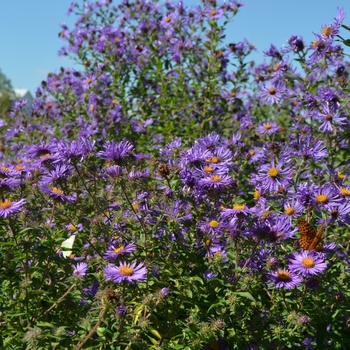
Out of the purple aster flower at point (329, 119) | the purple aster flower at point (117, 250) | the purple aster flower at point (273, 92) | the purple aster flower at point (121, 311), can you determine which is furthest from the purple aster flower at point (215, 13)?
the purple aster flower at point (121, 311)

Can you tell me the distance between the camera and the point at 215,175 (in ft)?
7.86

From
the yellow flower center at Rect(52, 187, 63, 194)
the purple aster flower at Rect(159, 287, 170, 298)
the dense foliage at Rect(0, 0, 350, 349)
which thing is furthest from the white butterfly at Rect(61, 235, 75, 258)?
the purple aster flower at Rect(159, 287, 170, 298)

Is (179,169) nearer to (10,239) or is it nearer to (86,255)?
(86,255)

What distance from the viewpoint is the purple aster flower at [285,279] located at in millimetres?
2189

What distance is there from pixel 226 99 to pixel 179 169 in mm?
2929

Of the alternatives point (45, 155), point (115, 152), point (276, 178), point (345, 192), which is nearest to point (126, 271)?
Answer: point (115, 152)

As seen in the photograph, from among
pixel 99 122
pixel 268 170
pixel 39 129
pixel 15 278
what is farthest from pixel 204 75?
pixel 15 278

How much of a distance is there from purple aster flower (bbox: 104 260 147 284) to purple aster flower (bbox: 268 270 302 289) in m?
0.53

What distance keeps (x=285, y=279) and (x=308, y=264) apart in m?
0.11

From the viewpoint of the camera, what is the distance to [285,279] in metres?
2.21

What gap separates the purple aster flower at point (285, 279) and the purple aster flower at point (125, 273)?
53 centimetres

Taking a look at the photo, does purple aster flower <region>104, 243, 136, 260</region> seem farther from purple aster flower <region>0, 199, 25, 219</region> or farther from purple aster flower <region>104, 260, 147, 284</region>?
purple aster flower <region>0, 199, 25, 219</region>

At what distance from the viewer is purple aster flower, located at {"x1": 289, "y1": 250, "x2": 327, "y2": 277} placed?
7.16ft

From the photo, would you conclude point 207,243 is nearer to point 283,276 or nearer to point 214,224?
point 214,224
